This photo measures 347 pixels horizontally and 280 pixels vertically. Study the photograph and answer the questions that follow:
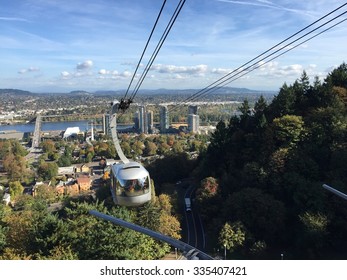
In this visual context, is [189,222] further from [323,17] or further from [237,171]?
A: [323,17]

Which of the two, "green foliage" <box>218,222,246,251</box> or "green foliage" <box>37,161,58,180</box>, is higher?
"green foliage" <box>218,222,246,251</box>

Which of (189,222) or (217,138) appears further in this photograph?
(217,138)

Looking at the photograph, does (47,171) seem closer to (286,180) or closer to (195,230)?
(195,230)

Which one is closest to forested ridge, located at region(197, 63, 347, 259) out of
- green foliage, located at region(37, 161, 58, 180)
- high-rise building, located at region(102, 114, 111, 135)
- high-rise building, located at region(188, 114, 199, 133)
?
high-rise building, located at region(102, 114, 111, 135)

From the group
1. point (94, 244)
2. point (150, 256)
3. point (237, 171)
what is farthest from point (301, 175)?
point (94, 244)

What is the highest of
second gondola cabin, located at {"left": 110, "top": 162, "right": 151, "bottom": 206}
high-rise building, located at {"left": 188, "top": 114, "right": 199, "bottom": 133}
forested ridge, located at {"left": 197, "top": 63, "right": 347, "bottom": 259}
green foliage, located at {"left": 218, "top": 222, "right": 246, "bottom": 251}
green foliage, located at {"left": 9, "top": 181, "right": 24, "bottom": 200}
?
second gondola cabin, located at {"left": 110, "top": 162, "right": 151, "bottom": 206}

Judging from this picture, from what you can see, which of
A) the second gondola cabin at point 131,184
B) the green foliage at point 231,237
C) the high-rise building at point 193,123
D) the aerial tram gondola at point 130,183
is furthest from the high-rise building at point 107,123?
the high-rise building at point 193,123

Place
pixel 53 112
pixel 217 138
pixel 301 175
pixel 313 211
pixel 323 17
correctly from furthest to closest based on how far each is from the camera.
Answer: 1. pixel 53 112
2. pixel 217 138
3. pixel 301 175
4. pixel 313 211
5. pixel 323 17

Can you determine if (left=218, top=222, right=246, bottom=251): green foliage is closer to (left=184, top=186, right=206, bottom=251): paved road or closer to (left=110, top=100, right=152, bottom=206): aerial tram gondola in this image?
(left=184, top=186, right=206, bottom=251): paved road

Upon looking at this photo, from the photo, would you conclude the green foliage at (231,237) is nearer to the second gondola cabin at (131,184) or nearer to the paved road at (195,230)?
the paved road at (195,230)
